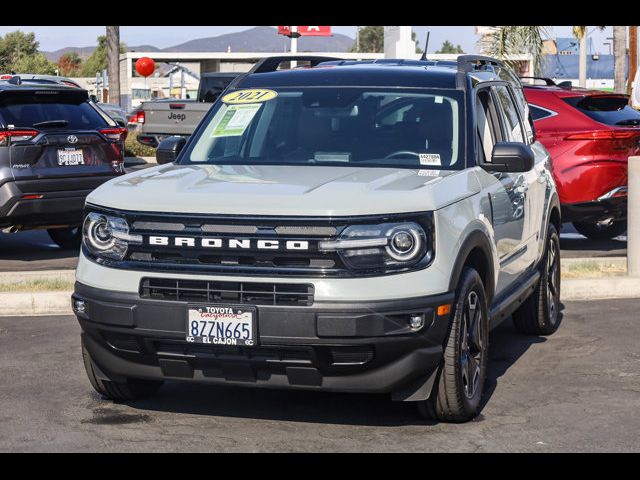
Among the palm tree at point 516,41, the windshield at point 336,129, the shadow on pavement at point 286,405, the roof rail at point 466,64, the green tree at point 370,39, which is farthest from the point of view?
the green tree at point 370,39

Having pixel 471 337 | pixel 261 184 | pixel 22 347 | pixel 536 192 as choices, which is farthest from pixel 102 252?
pixel 536 192

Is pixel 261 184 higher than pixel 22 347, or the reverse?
pixel 261 184

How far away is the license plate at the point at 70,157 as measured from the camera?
12039 millimetres

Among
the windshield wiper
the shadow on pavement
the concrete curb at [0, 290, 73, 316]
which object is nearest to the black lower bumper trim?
the windshield wiper

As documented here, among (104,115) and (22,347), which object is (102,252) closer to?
(22,347)

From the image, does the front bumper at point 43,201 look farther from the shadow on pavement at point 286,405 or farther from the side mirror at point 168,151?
the shadow on pavement at point 286,405

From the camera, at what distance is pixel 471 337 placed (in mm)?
6312

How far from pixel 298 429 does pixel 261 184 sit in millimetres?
1244

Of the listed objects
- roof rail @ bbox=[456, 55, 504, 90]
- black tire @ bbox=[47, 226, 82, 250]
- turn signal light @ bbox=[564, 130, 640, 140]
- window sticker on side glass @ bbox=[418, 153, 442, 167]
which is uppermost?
roof rail @ bbox=[456, 55, 504, 90]

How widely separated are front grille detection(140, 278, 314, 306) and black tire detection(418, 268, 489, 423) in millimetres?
841

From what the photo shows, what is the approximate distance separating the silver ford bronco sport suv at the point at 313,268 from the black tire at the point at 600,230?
7747 mm

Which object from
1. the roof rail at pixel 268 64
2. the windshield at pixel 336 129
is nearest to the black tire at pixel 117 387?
the windshield at pixel 336 129

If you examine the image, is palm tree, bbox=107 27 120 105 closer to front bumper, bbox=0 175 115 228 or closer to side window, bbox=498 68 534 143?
front bumper, bbox=0 175 115 228

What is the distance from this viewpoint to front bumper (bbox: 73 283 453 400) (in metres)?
5.51
